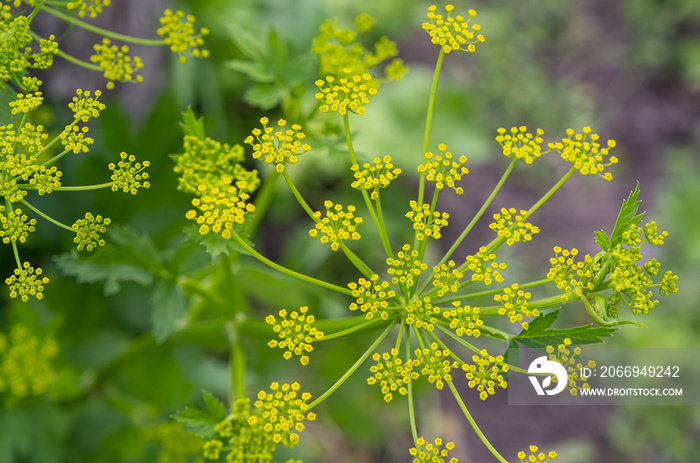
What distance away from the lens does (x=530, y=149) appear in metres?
1.76

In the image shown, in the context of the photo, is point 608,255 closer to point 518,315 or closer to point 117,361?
point 518,315

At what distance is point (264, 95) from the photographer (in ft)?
7.38

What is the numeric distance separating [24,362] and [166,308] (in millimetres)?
915

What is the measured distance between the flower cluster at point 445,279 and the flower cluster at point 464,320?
0.16 feet

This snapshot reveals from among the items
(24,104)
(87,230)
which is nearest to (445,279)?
(87,230)

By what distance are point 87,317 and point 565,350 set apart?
263cm

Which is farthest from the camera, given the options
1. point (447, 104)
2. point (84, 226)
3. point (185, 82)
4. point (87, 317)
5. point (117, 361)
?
point (447, 104)

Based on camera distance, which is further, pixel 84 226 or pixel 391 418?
pixel 391 418

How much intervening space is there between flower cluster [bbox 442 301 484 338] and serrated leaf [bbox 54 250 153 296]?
119 centimetres

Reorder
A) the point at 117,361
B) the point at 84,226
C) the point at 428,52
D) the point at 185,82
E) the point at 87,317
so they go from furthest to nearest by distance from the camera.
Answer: the point at 428,52 < the point at 185,82 < the point at 87,317 < the point at 117,361 < the point at 84,226

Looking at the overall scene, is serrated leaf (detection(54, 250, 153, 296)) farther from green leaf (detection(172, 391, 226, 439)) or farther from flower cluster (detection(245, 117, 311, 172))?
flower cluster (detection(245, 117, 311, 172))

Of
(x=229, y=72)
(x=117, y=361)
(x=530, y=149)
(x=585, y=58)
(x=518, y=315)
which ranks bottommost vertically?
(x=117, y=361)

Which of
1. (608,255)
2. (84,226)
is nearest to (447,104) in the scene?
(608,255)

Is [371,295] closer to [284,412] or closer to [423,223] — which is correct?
[423,223]
